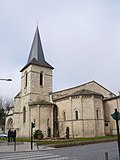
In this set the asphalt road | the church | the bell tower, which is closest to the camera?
the asphalt road

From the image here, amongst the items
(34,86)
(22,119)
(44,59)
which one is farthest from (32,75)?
(22,119)

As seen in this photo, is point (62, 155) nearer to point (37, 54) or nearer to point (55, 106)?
point (55, 106)

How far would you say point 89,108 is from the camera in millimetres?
33688

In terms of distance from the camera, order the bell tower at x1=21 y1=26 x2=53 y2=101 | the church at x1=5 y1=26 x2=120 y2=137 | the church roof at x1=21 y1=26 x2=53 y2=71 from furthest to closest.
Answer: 1. the church roof at x1=21 y1=26 x2=53 y2=71
2. the bell tower at x1=21 y1=26 x2=53 y2=101
3. the church at x1=5 y1=26 x2=120 y2=137

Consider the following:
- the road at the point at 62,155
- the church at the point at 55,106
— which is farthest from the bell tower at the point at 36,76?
the road at the point at 62,155

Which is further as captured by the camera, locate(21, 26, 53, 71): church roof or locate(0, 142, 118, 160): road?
locate(21, 26, 53, 71): church roof

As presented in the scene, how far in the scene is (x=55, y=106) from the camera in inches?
1512

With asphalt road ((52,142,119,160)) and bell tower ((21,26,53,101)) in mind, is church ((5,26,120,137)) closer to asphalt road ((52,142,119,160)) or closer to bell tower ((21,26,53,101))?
bell tower ((21,26,53,101))

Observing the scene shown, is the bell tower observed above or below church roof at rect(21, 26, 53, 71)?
below

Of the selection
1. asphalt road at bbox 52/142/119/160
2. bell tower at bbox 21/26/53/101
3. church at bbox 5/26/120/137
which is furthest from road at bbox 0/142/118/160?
bell tower at bbox 21/26/53/101

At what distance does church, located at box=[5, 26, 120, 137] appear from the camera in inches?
1319

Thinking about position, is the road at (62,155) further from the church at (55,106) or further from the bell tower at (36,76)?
the bell tower at (36,76)

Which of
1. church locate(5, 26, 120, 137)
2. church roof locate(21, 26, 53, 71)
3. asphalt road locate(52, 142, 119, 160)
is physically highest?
church roof locate(21, 26, 53, 71)

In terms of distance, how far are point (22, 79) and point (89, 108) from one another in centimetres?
1636
